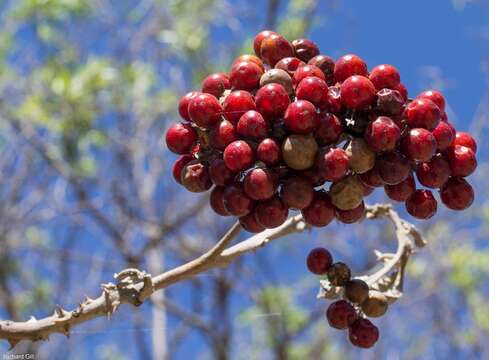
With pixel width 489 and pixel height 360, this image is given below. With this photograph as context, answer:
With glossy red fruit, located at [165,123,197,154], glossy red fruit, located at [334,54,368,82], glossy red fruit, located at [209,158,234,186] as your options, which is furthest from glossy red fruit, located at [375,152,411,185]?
glossy red fruit, located at [165,123,197,154]

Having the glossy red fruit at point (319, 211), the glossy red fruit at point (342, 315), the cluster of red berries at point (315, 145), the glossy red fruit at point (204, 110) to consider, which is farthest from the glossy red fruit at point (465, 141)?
the glossy red fruit at point (204, 110)

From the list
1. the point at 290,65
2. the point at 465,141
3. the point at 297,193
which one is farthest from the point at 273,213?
the point at 465,141

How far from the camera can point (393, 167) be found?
1451 mm

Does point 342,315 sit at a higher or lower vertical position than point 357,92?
lower

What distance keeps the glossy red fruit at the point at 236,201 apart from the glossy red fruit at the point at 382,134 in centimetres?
28

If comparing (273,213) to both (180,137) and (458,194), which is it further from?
(458,194)

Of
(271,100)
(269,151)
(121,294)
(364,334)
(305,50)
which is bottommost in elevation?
(364,334)

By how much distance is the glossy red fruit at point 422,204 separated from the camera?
5.21ft

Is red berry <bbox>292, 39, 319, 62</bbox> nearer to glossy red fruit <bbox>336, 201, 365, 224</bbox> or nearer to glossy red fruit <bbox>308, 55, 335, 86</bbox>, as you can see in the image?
glossy red fruit <bbox>308, 55, 335, 86</bbox>

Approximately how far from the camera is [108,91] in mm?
5871

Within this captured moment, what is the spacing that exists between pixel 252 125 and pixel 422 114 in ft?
1.22

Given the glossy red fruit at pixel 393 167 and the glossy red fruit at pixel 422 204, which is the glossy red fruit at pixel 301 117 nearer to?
the glossy red fruit at pixel 393 167

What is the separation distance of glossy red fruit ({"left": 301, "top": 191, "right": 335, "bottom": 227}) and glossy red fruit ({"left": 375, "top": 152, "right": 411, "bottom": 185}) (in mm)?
130

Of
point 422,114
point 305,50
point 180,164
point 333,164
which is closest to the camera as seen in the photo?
point 333,164
